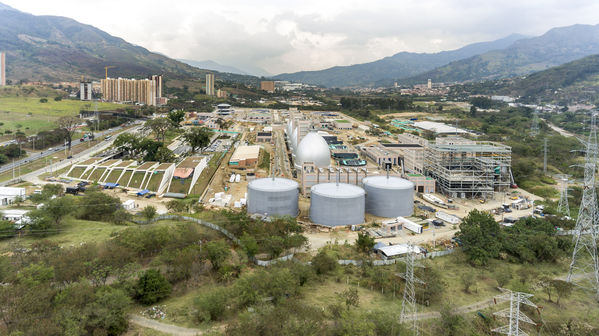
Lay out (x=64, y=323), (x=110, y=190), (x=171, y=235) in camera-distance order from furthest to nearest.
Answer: (x=110, y=190), (x=171, y=235), (x=64, y=323)

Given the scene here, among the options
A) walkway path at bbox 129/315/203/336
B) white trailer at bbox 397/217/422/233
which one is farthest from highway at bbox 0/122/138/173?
white trailer at bbox 397/217/422/233

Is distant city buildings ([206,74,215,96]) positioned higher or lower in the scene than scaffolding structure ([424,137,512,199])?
higher

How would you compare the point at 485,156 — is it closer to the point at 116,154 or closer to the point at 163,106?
the point at 116,154

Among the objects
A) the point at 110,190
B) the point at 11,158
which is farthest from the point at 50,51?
the point at 110,190

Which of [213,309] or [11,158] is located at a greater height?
Answer: [11,158]

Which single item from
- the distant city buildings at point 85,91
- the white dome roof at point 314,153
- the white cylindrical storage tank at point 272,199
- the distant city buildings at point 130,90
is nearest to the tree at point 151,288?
the white cylindrical storage tank at point 272,199

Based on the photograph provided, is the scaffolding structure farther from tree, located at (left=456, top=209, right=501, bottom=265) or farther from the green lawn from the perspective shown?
the green lawn
